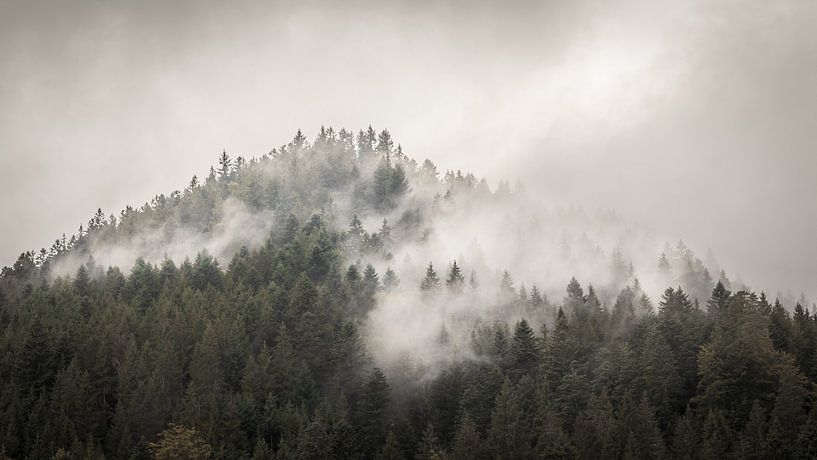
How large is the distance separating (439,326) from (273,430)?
142 ft

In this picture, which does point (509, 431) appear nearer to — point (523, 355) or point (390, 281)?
point (523, 355)

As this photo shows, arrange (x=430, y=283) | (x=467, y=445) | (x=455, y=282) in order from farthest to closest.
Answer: (x=455, y=282), (x=430, y=283), (x=467, y=445)

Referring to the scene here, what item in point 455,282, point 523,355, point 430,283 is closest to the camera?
point 523,355

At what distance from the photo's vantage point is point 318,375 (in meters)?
116

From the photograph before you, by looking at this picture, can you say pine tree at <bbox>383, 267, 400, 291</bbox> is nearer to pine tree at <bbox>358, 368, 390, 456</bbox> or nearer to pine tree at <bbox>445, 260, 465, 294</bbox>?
pine tree at <bbox>445, 260, 465, 294</bbox>

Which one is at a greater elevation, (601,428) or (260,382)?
(260,382)

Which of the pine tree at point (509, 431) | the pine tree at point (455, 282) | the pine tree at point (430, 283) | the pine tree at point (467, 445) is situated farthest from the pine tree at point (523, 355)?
the pine tree at point (430, 283)

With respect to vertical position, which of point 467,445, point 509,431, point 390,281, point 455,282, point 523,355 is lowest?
point 467,445

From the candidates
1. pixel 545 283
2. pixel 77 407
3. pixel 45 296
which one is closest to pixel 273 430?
pixel 77 407

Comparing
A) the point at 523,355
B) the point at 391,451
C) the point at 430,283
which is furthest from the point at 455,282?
the point at 391,451

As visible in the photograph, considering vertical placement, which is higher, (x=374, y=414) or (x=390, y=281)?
(x=390, y=281)

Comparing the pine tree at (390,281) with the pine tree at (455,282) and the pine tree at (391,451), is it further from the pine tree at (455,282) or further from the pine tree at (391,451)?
the pine tree at (391,451)

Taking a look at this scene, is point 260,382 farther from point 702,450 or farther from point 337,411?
point 702,450

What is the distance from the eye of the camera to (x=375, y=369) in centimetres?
11481
